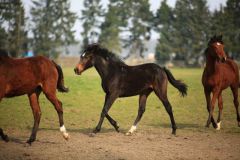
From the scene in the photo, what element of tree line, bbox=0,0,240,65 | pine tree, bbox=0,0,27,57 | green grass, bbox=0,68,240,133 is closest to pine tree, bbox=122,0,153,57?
tree line, bbox=0,0,240,65

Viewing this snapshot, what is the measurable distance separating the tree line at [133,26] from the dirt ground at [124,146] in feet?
180

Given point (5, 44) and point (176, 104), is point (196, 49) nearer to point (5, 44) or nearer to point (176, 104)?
point (5, 44)

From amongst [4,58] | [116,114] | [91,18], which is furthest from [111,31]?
[4,58]

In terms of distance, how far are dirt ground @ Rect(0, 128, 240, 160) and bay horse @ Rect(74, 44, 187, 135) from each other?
77 centimetres

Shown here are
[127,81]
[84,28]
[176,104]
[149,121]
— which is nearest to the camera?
[127,81]

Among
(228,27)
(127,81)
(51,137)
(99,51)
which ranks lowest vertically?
(51,137)

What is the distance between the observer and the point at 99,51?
11.9 m

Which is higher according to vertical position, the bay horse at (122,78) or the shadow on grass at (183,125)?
the bay horse at (122,78)

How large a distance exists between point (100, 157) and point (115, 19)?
8406 cm

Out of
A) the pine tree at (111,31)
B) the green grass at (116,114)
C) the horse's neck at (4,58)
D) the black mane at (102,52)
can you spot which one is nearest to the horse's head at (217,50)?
the green grass at (116,114)

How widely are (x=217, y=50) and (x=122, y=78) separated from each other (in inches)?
120

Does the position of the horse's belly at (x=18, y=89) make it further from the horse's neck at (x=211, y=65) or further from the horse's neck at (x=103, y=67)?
the horse's neck at (x=211, y=65)

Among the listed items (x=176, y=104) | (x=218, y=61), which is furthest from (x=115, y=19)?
(x=218, y=61)

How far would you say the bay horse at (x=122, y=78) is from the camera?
37.4 ft
